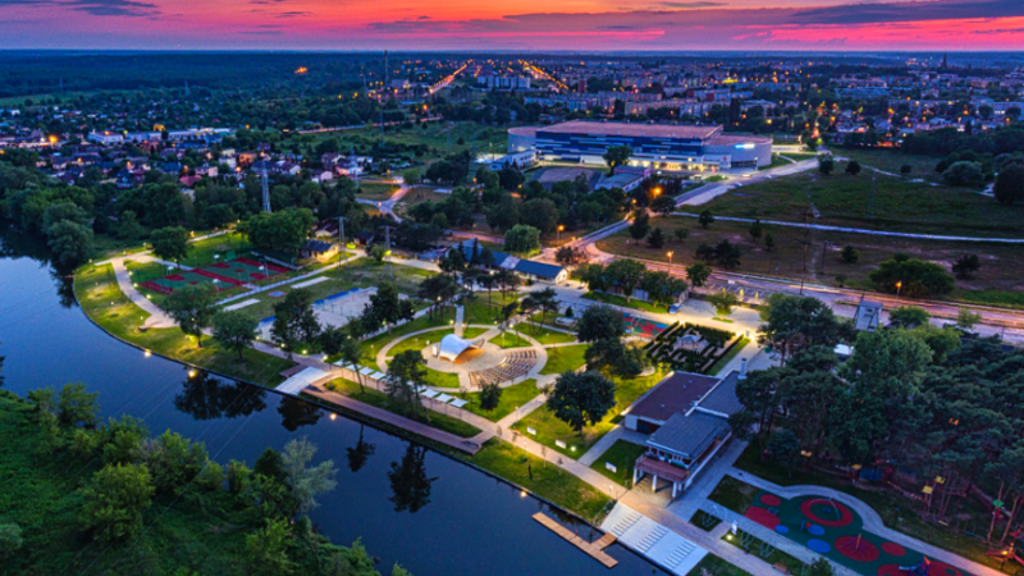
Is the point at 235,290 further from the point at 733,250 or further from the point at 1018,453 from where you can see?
the point at 1018,453

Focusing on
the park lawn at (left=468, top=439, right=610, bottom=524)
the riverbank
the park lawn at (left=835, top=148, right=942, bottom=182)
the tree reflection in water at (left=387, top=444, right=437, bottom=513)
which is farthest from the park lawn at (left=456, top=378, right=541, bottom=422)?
the park lawn at (left=835, top=148, right=942, bottom=182)

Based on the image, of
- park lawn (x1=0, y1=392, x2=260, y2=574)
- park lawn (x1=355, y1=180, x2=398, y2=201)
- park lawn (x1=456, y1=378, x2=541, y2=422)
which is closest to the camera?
park lawn (x1=0, y1=392, x2=260, y2=574)

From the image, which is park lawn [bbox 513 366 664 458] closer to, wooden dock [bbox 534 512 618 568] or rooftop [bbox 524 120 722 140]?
wooden dock [bbox 534 512 618 568]

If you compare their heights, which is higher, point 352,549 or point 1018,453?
point 1018,453

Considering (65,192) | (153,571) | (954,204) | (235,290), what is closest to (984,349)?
(153,571)

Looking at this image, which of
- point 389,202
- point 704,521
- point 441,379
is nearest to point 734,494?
point 704,521

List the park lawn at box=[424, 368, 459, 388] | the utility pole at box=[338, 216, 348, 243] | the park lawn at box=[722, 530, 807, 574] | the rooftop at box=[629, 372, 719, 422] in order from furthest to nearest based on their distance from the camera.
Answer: the utility pole at box=[338, 216, 348, 243], the park lawn at box=[424, 368, 459, 388], the rooftop at box=[629, 372, 719, 422], the park lawn at box=[722, 530, 807, 574]
